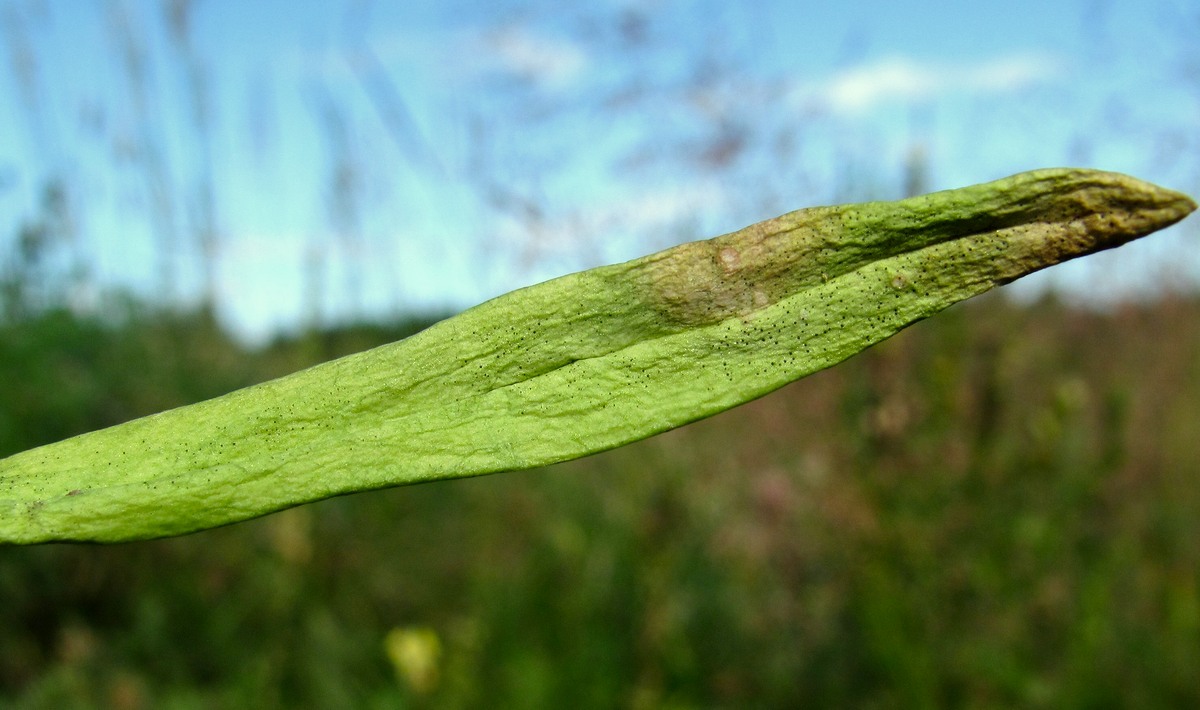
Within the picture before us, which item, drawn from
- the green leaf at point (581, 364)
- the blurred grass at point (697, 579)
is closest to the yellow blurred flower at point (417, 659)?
the blurred grass at point (697, 579)

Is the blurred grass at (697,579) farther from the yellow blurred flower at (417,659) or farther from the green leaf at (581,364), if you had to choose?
the green leaf at (581,364)

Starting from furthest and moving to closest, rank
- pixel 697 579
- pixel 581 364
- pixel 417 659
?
1. pixel 697 579
2. pixel 417 659
3. pixel 581 364

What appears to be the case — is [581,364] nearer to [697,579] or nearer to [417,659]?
[417,659]

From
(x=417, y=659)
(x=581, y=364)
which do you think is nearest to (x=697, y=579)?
(x=417, y=659)

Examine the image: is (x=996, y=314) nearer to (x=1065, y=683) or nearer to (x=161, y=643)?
(x=1065, y=683)

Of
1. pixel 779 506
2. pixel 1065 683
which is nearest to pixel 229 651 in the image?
pixel 779 506

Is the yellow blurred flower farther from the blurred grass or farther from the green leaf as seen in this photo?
the green leaf

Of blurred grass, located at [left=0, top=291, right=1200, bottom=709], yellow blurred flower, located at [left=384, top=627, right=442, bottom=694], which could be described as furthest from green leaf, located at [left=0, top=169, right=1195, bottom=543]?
yellow blurred flower, located at [left=384, top=627, right=442, bottom=694]
